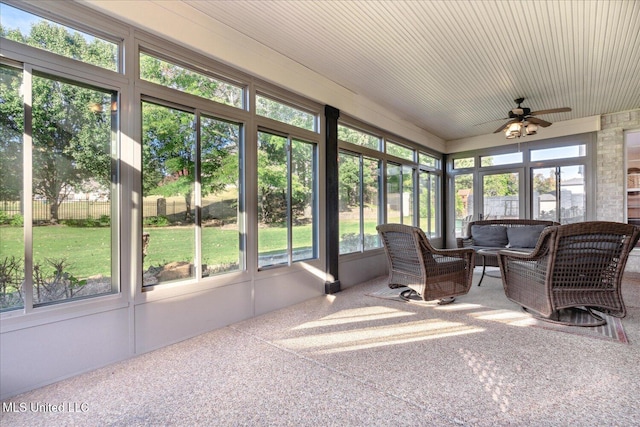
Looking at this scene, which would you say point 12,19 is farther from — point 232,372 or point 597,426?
point 597,426

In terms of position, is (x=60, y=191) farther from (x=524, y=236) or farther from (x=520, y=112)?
(x=524, y=236)

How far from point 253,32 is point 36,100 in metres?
2.07

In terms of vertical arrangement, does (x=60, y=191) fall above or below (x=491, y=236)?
above

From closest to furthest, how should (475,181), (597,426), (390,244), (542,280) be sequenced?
1. (597,426)
2. (542,280)
3. (390,244)
4. (475,181)

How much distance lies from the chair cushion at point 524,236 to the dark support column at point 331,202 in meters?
3.26

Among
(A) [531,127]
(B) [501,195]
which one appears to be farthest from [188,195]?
(B) [501,195]

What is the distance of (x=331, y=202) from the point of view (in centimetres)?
470

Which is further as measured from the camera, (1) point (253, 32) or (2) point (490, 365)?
(1) point (253, 32)

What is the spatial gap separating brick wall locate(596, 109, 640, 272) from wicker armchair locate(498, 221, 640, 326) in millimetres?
3781

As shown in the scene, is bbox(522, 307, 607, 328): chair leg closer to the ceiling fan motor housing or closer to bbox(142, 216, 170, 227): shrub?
the ceiling fan motor housing

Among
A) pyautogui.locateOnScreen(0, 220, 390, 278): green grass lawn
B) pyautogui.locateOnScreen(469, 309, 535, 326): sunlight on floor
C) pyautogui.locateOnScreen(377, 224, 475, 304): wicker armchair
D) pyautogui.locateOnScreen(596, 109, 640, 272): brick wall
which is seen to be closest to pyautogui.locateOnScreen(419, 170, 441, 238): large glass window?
pyautogui.locateOnScreen(596, 109, 640, 272): brick wall

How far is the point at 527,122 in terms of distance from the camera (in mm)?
4918

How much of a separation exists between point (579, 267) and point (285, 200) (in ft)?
11.1

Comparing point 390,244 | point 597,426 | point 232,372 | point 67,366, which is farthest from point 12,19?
point 597,426
